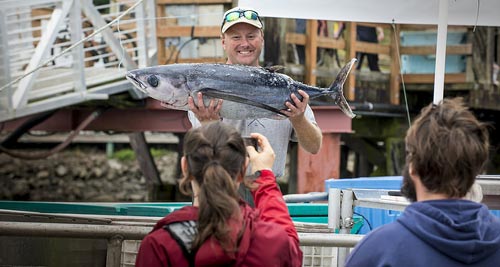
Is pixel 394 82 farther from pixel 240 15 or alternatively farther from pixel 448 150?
pixel 448 150

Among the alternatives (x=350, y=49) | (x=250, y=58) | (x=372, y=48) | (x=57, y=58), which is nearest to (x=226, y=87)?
(x=250, y=58)

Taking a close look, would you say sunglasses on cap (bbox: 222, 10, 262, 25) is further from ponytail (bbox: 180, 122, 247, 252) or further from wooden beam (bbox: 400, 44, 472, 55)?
wooden beam (bbox: 400, 44, 472, 55)

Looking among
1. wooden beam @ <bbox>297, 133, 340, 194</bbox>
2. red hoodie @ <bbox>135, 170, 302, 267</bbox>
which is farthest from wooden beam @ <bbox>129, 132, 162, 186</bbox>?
red hoodie @ <bbox>135, 170, 302, 267</bbox>

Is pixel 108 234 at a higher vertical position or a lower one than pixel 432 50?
lower

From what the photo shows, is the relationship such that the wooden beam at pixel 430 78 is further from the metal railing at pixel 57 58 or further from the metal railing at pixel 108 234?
the metal railing at pixel 108 234

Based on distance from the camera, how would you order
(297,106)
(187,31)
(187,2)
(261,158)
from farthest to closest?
(187,2)
(187,31)
(297,106)
(261,158)

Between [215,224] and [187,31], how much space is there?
31.5ft

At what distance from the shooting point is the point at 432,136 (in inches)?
111

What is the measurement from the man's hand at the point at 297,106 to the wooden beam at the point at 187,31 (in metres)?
8.09

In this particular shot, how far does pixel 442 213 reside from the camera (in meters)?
2.79

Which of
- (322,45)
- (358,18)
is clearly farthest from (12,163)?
(358,18)

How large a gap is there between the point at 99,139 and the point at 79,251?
1878 centimetres

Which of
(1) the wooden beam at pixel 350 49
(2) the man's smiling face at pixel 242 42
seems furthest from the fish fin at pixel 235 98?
(1) the wooden beam at pixel 350 49

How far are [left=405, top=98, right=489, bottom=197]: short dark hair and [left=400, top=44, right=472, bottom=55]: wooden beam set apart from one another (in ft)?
39.6
